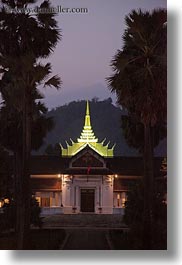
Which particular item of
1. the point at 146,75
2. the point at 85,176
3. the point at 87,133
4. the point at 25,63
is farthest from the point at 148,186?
the point at 25,63

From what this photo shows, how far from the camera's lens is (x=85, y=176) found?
4566 mm

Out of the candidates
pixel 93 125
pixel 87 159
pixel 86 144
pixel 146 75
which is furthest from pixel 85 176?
pixel 146 75

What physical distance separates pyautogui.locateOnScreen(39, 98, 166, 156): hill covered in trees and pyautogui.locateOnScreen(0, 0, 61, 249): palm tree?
7.0 inches

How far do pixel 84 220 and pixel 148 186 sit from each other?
532 mm

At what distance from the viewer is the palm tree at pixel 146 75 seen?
4.47 meters

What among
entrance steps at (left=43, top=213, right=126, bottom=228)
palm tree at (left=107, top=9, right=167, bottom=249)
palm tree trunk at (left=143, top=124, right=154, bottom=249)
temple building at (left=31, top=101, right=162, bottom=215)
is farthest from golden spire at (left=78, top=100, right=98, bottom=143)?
entrance steps at (left=43, top=213, right=126, bottom=228)

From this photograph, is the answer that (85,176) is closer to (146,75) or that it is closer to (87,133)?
(87,133)

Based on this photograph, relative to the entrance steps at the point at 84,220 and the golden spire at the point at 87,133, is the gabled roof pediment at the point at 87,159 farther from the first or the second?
the entrance steps at the point at 84,220

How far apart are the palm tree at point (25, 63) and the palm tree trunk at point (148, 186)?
78 cm

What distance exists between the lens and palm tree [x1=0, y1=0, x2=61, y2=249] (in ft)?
14.8

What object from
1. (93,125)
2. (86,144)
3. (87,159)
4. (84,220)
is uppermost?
(93,125)

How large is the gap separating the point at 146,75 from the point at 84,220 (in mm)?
1156

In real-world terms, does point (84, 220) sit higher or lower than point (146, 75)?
lower

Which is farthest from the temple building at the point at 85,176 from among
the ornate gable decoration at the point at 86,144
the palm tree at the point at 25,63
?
the palm tree at the point at 25,63
